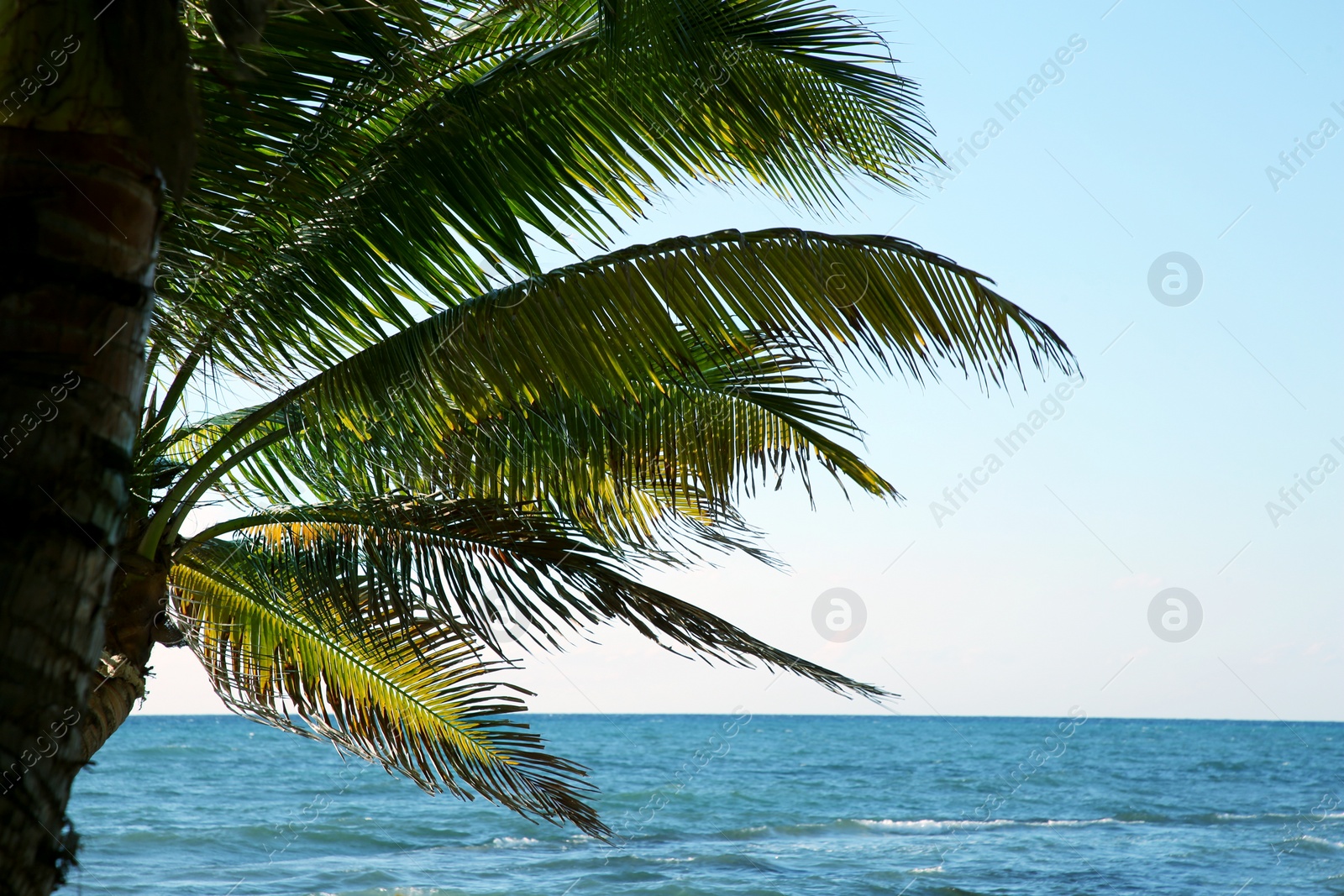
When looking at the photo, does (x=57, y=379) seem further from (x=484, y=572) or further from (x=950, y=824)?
(x=950, y=824)

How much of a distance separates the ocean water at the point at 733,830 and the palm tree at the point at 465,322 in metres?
1.26

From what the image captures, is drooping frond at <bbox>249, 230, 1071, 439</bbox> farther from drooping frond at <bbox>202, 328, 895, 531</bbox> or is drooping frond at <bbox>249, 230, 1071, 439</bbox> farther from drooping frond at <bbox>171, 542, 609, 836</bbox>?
drooping frond at <bbox>171, 542, 609, 836</bbox>

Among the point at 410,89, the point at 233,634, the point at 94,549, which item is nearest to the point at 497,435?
the point at 410,89

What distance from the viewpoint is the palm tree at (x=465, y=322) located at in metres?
3.11

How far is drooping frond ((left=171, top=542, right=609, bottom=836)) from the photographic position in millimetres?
4289

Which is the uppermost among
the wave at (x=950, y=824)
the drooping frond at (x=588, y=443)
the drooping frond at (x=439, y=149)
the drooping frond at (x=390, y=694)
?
the drooping frond at (x=439, y=149)

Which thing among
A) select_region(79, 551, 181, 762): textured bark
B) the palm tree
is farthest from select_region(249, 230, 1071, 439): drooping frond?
select_region(79, 551, 181, 762): textured bark

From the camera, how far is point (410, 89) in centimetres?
364

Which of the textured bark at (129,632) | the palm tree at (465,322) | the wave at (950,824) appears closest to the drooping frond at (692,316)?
the palm tree at (465,322)

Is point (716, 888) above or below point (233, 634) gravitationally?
below

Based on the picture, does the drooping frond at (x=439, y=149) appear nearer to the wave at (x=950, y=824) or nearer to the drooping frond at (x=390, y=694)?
the drooping frond at (x=390, y=694)

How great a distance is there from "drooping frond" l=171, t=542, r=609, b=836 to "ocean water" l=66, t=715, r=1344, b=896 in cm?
75

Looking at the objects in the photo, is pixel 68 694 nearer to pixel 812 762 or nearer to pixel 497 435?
pixel 497 435

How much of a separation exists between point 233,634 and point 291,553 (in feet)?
1.65
